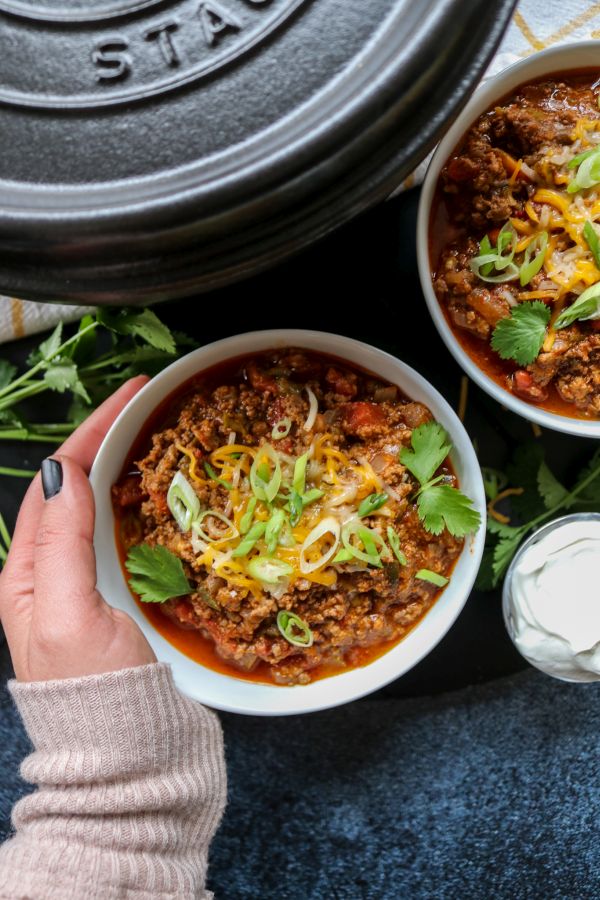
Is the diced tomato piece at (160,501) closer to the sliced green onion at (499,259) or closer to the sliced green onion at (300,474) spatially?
the sliced green onion at (300,474)

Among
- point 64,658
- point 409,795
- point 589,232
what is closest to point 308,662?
point 64,658

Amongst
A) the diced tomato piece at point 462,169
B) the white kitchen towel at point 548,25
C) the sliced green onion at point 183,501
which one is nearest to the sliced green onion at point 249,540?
the sliced green onion at point 183,501

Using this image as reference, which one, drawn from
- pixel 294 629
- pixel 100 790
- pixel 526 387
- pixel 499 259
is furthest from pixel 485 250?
pixel 100 790

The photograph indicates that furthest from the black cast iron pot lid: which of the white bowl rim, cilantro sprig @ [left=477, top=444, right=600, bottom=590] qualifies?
cilantro sprig @ [left=477, top=444, right=600, bottom=590]

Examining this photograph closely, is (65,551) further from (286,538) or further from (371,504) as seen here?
(371,504)

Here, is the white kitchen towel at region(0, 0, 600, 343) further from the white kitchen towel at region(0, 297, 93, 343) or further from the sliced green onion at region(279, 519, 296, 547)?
the sliced green onion at region(279, 519, 296, 547)

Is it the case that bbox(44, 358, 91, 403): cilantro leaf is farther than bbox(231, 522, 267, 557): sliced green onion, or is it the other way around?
bbox(44, 358, 91, 403): cilantro leaf
